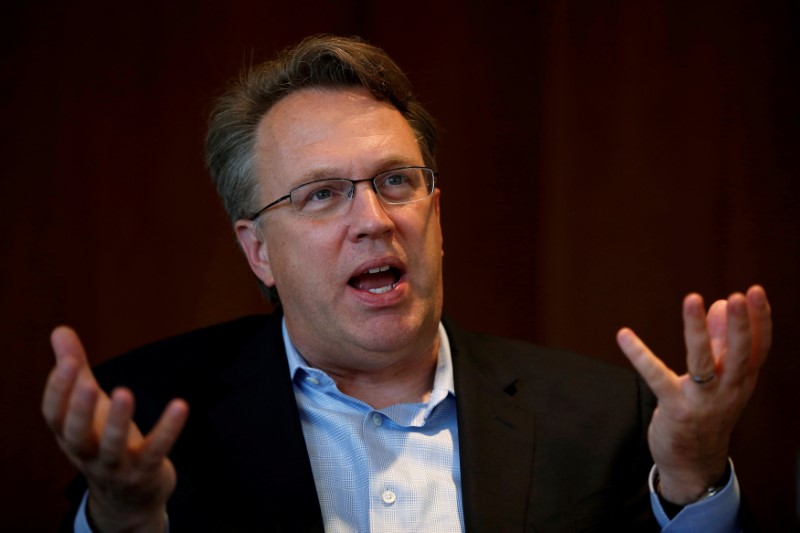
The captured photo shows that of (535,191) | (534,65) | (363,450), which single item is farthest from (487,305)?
(363,450)

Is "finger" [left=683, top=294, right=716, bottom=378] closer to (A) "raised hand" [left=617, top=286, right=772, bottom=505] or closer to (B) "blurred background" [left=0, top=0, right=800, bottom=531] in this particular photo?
(A) "raised hand" [left=617, top=286, right=772, bottom=505]

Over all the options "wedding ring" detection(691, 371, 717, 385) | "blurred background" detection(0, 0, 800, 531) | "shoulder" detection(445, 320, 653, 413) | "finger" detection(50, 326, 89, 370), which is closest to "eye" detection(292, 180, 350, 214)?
"shoulder" detection(445, 320, 653, 413)

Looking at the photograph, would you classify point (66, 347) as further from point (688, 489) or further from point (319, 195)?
point (688, 489)

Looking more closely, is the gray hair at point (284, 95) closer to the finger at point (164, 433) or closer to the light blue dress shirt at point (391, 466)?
the light blue dress shirt at point (391, 466)

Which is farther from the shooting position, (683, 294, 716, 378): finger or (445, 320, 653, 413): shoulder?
(445, 320, 653, 413): shoulder

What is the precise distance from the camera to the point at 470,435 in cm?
180

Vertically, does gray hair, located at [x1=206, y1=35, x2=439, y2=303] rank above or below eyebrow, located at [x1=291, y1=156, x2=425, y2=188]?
above

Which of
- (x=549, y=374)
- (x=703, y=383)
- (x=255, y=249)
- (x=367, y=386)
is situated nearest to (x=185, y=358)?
(x=255, y=249)

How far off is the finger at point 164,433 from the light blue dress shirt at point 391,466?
493mm

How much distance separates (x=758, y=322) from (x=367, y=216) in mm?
787

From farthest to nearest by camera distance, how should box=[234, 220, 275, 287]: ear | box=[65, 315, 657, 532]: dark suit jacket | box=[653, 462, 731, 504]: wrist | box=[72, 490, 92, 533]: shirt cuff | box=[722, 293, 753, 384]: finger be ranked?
1. box=[234, 220, 275, 287]: ear
2. box=[65, 315, 657, 532]: dark suit jacket
3. box=[653, 462, 731, 504]: wrist
4. box=[72, 490, 92, 533]: shirt cuff
5. box=[722, 293, 753, 384]: finger

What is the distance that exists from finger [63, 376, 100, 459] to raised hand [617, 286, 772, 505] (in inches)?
32.0

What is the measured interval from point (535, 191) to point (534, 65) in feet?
1.19

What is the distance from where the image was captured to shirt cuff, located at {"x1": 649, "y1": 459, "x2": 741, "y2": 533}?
1589 millimetres
